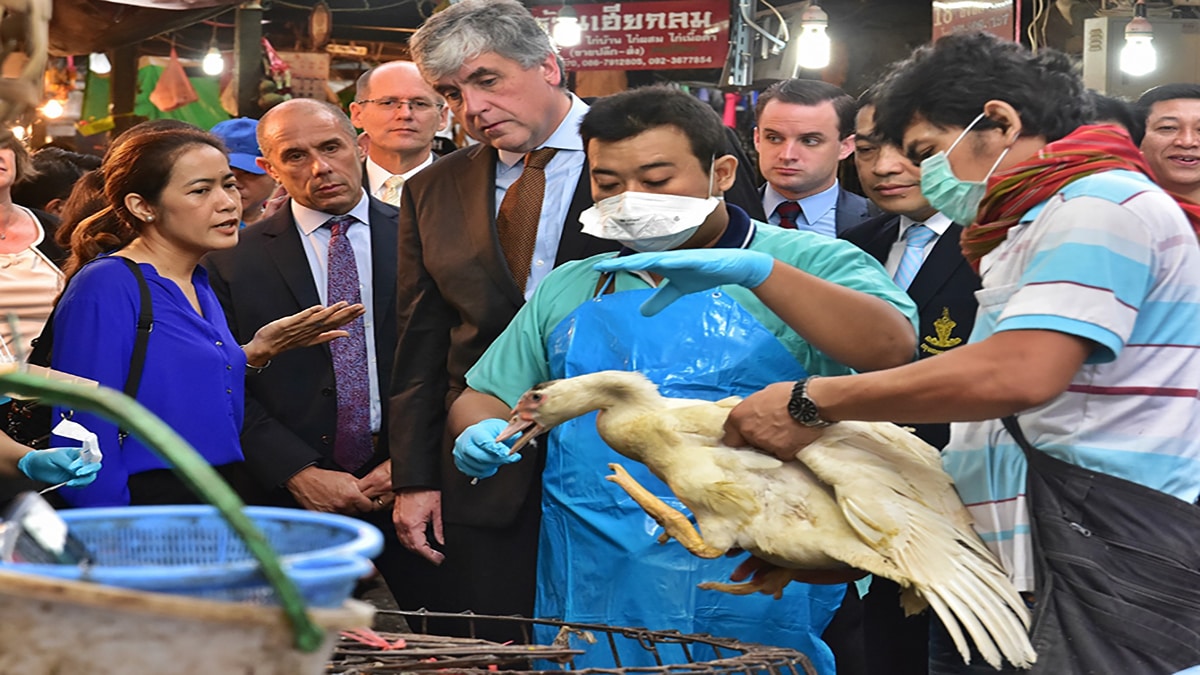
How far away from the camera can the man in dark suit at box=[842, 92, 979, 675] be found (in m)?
3.45

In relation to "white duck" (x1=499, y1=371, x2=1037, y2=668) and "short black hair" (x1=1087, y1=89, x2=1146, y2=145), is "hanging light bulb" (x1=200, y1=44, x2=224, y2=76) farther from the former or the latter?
"white duck" (x1=499, y1=371, x2=1037, y2=668)

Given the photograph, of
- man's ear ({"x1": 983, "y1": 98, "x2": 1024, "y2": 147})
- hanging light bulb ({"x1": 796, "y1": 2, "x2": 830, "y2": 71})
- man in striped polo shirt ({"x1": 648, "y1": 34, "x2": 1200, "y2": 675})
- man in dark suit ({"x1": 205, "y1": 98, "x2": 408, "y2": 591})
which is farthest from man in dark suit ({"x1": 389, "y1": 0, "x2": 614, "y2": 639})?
hanging light bulb ({"x1": 796, "y1": 2, "x2": 830, "y2": 71})

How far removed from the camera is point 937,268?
358cm

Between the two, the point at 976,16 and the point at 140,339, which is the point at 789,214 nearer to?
the point at 140,339

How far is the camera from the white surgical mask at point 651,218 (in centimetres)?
280

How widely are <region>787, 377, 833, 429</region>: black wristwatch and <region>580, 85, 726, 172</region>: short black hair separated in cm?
81

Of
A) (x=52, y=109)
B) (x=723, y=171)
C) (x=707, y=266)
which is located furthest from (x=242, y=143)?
(x=52, y=109)

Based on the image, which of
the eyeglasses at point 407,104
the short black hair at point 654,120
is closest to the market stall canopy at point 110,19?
the eyeglasses at point 407,104

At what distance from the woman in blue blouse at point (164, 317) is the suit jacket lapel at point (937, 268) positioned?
5.35 feet

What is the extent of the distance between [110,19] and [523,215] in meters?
2.38

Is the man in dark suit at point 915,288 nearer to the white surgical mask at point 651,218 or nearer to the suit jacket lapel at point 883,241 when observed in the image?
the suit jacket lapel at point 883,241

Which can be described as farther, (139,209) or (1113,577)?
(139,209)

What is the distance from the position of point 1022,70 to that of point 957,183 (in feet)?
0.75

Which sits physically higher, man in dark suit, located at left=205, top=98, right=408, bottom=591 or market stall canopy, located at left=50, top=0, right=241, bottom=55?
market stall canopy, located at left=50, top=0, right=241, bottom=55
